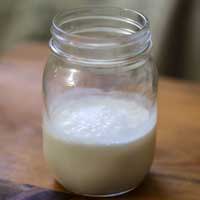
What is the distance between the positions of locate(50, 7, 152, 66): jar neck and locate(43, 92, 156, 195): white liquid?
8 centimetres

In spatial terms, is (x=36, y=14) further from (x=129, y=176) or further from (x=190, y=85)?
(x=129, y=176)

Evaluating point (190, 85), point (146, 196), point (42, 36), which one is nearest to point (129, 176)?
point (146, 196)

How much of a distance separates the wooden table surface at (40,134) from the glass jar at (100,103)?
4 cm

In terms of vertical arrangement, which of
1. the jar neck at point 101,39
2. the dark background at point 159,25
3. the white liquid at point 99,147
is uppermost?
the jar neck at point 101,39

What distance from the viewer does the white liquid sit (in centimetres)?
62

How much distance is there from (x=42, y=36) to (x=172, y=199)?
84cm

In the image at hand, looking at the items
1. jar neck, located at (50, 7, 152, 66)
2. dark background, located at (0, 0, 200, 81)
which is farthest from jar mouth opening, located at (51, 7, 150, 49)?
dark background, located at (0, 0, 200, 81)

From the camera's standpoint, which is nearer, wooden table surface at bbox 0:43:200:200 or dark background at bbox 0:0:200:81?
wooden table surface at bbox 0:43:200:200

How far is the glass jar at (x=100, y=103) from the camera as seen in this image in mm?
618

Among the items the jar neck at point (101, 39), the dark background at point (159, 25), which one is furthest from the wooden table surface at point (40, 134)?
the dark background at point (159, 25)

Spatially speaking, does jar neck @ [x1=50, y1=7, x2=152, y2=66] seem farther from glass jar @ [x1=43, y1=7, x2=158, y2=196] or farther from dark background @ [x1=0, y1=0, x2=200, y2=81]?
dark background @ [x1=0, y1=0, x2=200, y2=81]

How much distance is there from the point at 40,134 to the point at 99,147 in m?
0.19

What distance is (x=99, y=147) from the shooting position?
24.2 inches

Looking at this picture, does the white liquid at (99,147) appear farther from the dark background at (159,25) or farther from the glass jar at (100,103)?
the dark background at (159,25)
